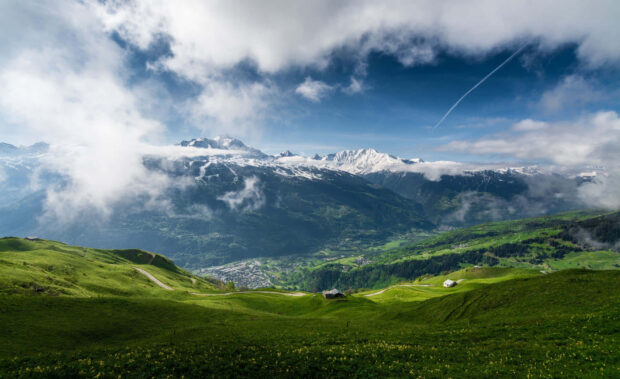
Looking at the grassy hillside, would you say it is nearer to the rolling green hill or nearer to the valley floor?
the rolling green hill

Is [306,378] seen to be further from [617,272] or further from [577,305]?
[617,272]

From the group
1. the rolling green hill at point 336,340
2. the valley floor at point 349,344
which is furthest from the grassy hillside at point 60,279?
the valley floor at point 349,344

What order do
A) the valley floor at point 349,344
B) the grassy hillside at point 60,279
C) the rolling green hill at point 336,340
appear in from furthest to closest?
the grassy hillside at point 60,279, the rolling green hill at point 336,340, the valley floor at point 349,344

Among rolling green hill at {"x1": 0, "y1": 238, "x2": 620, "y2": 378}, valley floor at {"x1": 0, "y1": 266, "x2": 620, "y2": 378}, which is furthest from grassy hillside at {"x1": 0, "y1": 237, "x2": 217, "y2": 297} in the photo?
Answer: valley floor at {"x1": 0, "y1": 266, "x2": 620, "y2": 378}

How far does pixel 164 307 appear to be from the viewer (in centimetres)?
6088

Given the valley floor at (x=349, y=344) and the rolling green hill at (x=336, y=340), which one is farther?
the rolling green hill at (x=336, y=340)

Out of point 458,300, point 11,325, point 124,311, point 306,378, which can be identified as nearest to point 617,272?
point 458,300

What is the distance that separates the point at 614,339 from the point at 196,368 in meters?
36.6

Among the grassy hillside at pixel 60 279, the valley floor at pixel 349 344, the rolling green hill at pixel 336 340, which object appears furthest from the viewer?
the grassy hillside at pixel 60 279

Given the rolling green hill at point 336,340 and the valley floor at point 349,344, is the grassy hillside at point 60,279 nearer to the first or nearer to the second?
the rolling green hill at point 336,340

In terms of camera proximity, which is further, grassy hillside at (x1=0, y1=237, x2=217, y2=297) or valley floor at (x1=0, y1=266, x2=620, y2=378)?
grassy hillside at (x1=0, y1=237, x2=217, y2=297)

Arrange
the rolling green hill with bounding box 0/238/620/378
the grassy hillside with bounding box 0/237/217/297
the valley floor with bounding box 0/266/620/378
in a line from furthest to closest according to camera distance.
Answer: the grassy hillside with bounding box 0/237/217/297 < the rolling green hill with bounding box 0/238/620/378 < the valley floor with bounding box 0/266/620/378

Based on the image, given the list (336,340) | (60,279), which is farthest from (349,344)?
(60,279)

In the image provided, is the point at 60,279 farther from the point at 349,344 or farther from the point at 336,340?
the point at 349,344
